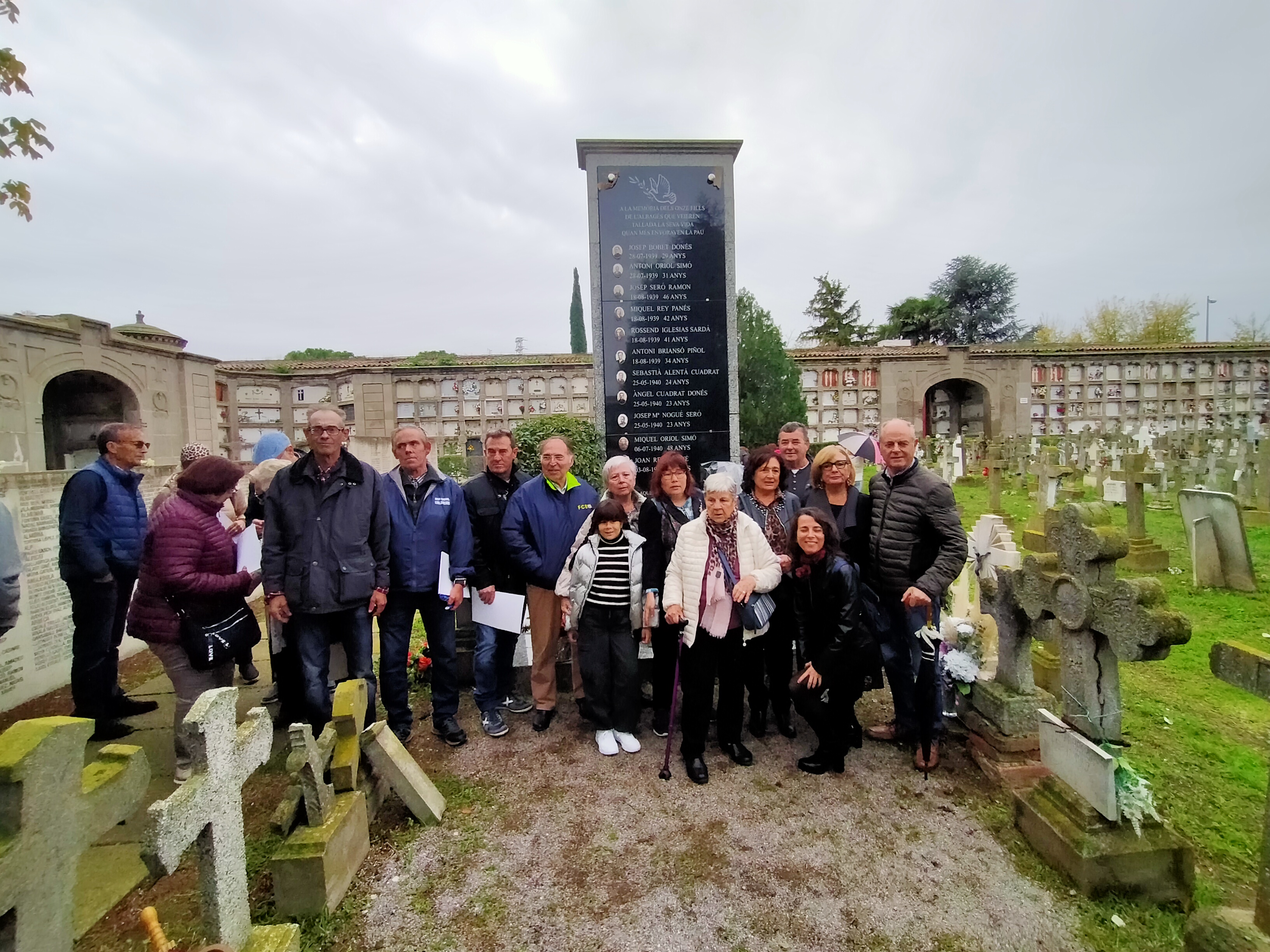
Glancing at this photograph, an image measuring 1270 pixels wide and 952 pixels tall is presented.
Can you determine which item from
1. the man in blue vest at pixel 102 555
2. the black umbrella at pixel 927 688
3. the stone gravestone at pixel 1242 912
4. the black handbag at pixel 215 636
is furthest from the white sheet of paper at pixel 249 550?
the stone gravestone at pixel 1242 912

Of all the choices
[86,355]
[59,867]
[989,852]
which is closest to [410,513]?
[59,867]

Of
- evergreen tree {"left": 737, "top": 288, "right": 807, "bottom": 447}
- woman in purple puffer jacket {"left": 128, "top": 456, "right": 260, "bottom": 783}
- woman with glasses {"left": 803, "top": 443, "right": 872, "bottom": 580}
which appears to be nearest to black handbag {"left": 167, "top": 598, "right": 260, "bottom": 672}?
woman in purple puffer jacket {"left": 128, "top": 456, "right": 260, "bottom": 783}

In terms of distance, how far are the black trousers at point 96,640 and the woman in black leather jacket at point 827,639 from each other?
12.6ft

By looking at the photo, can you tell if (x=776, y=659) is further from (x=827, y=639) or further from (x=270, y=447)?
(x=270, y=447)

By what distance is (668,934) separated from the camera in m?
2.07

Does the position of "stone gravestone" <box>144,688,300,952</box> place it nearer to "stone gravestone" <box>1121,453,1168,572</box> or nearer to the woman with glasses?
the woman with glasses

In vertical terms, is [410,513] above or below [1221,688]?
above

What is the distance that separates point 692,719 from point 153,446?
1631 centimetres

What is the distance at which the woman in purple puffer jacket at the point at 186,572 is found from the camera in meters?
2.93

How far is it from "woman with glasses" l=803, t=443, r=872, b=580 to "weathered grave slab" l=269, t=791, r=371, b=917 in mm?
2531

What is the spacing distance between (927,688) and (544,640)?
82.5 inches

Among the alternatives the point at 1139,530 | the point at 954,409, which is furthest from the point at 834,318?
the point at 1139,530

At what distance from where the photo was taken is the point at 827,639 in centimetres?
300

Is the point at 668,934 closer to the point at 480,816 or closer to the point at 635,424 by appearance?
the point at 480,816
